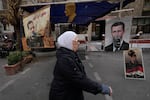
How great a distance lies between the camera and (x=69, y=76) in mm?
2338

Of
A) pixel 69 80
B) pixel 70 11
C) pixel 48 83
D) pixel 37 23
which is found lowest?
pixel 48 83

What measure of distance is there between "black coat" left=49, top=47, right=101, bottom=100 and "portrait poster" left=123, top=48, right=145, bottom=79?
437 cm

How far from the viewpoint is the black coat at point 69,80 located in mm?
2338

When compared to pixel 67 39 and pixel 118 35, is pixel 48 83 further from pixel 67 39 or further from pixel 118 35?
pixel 67 39

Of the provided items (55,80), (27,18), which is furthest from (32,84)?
(55,80)

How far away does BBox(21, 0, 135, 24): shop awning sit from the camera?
26.5 ft

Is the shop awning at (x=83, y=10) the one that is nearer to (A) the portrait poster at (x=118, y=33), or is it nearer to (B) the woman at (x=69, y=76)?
(A) the portrait poster at (x=118, y=33)

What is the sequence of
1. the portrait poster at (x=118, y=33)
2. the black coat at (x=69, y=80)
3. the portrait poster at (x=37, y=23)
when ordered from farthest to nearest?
the portrait poster at (x=37, y=23) < the portrait poster at (x=118, y=33) < the black coat at (x=69, y=80)

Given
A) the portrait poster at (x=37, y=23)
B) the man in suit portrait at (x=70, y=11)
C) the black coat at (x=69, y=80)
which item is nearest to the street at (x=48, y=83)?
the portrait poster at (x=37, y=23)

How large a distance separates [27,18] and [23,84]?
2.52 meters

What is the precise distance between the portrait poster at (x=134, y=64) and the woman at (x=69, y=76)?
431cm

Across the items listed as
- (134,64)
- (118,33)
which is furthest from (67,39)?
(118,33)

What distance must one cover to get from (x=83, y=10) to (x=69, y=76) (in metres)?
6.40

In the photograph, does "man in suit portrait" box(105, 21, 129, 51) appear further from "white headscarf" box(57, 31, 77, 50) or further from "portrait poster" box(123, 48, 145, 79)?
"white headscarf" box(57, 31, 77, 50)
